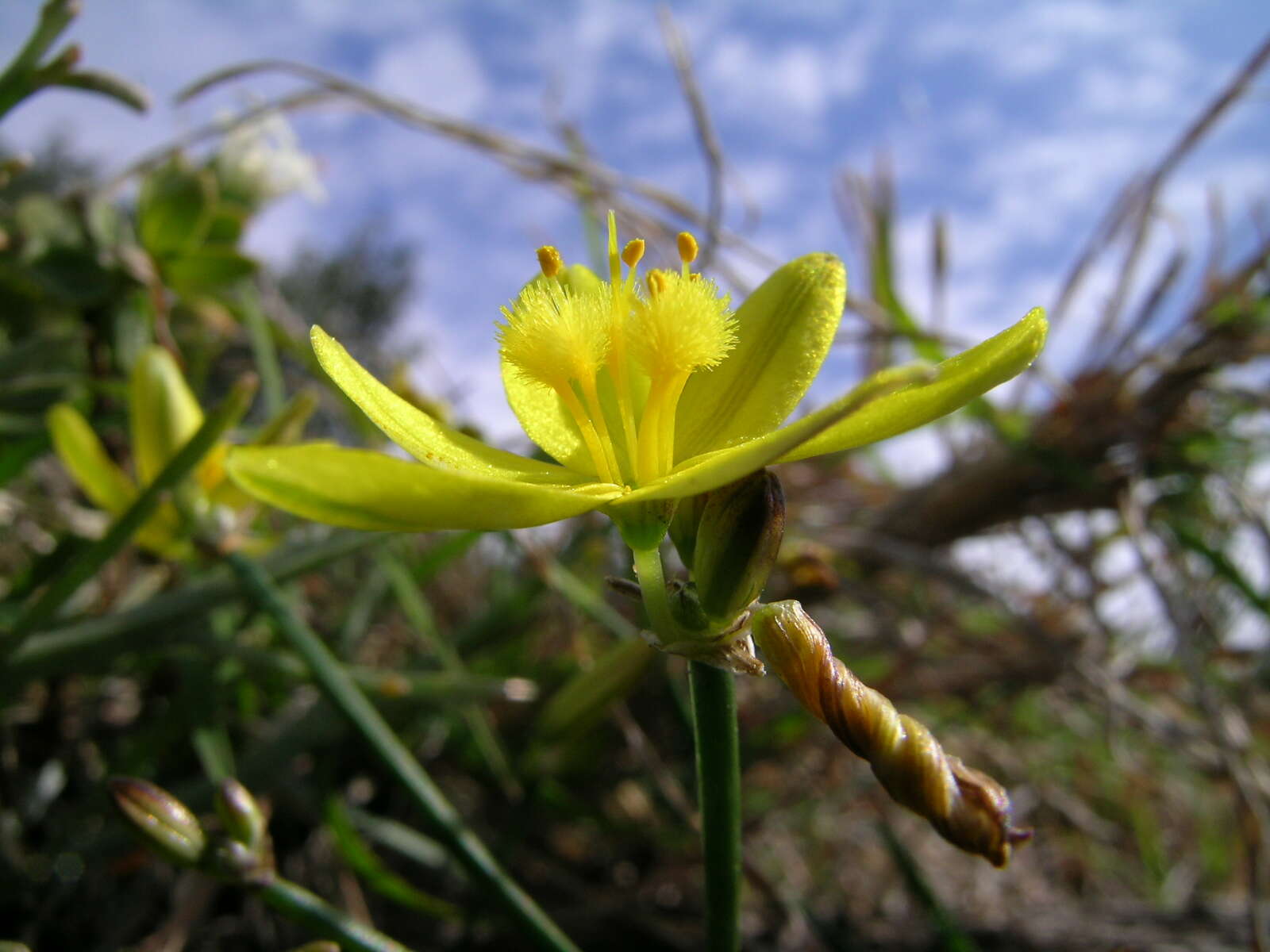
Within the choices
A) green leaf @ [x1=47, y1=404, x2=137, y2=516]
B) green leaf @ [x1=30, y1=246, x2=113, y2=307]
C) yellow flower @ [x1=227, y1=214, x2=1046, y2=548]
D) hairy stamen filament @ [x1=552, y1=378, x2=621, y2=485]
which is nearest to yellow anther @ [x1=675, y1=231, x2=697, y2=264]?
yellow flower @ [x1=227, y1=214, x2=1046, y2=548]

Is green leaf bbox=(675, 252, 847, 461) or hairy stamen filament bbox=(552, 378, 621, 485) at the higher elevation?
green leaf bbox=(675, 252, 847, 461)

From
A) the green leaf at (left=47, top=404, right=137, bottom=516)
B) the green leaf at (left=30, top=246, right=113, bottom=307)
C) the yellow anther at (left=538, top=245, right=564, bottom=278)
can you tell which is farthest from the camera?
the green leaf at (left=30, top=246, right=113, bottom=307)

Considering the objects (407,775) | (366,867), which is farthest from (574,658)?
(407,775)

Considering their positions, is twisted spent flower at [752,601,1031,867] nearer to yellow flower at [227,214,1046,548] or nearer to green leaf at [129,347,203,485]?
yellow flower at [227,214,1046,548]

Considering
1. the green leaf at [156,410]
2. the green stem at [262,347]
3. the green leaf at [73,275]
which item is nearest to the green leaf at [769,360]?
the green leaf at [156,410]

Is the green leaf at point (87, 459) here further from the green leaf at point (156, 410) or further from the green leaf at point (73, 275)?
the green leaf at point (73, 275)

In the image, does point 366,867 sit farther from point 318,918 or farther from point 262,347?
point 262,347

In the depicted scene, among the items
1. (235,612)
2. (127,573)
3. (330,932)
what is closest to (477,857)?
(330,932)
